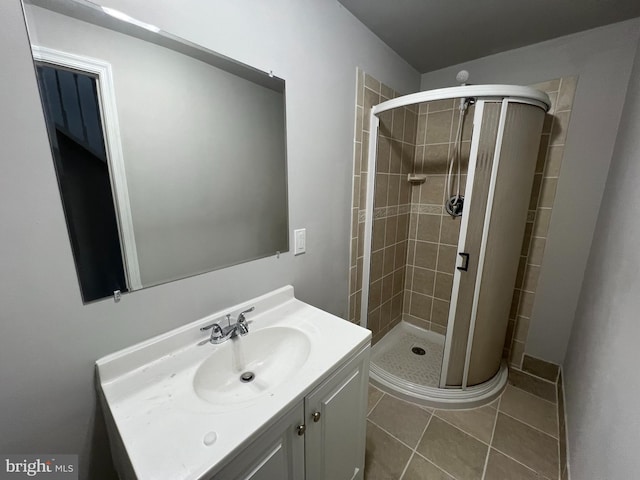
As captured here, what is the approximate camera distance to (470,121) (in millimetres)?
1877

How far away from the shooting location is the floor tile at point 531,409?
1.50 m

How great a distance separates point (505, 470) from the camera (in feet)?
4.14

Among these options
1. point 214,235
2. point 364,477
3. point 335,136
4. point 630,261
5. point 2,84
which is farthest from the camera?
point 335,136

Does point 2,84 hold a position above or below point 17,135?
above

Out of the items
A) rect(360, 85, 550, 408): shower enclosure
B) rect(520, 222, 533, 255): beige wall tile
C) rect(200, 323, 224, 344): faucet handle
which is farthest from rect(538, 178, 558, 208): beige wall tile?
rect(200, 323, 224, 344): faucet handle

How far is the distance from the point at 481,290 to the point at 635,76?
129 centimetres

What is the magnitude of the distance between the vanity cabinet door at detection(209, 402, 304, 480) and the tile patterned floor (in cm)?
73

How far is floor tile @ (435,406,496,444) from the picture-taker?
145cm

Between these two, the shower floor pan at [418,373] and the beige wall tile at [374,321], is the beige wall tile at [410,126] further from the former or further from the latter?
the shower floor pan at [418,373]

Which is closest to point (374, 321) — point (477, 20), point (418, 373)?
point (418, 373)

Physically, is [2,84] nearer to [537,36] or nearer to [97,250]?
[97,250]

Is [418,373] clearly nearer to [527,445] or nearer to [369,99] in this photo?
[527,445]

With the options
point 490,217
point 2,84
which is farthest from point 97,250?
point 490,217

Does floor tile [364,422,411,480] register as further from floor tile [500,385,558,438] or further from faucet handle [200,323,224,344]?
faucet handle [200,323,224,344]
